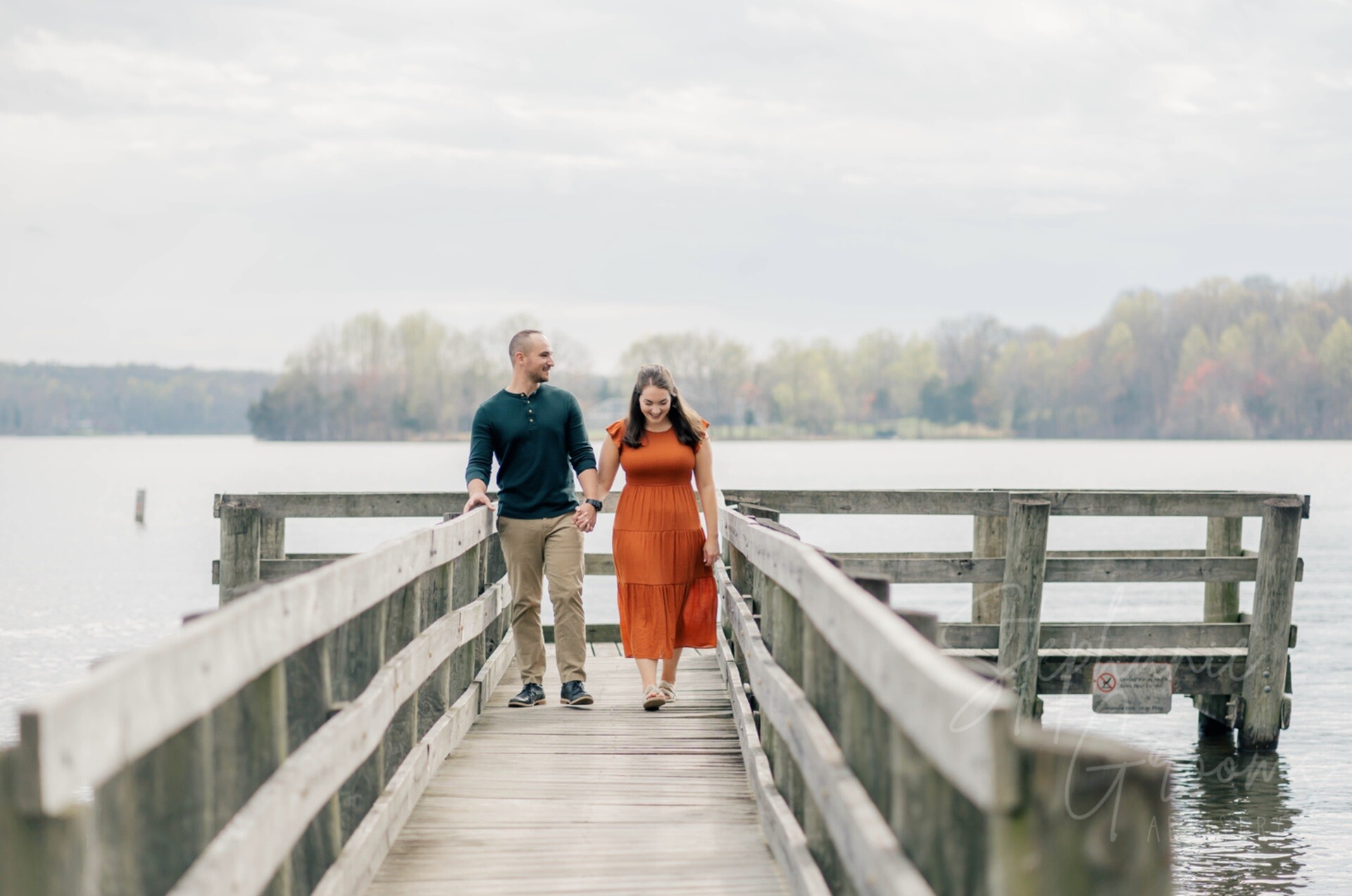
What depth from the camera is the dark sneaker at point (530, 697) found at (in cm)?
A: 727

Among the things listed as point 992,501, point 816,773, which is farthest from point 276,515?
point 816,773

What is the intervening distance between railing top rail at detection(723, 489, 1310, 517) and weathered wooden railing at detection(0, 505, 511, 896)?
4.23 metres

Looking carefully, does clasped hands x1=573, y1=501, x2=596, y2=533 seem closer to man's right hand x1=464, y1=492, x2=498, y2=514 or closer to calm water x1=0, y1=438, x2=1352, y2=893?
man's right hand x1=464, y1=492, x2=498, y2=514

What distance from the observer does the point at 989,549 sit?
9.72 metres

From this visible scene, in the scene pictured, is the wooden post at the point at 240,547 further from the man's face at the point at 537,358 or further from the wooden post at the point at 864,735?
the wooden post at the point at 864,735

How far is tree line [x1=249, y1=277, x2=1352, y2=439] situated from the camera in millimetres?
137875

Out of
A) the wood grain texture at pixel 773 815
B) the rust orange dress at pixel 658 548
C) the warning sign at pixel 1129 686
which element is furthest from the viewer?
the warning sign at pixel 1129 686

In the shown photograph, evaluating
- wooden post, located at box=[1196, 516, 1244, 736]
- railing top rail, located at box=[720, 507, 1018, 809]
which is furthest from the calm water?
railing top rail, located at box=[720, 507, 1018, 809]

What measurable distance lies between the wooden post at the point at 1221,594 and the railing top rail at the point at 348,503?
17.0 feet

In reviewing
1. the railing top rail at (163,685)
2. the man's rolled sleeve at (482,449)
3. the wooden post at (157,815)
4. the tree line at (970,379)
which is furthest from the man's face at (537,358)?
the tree line at (970,379)

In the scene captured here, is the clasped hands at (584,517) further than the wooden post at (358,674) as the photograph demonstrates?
Yes

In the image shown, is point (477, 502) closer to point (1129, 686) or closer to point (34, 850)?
point (34, 850)

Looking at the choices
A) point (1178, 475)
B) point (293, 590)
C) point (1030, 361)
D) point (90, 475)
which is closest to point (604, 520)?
point (293, 590)

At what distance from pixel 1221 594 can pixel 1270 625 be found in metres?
0.75
